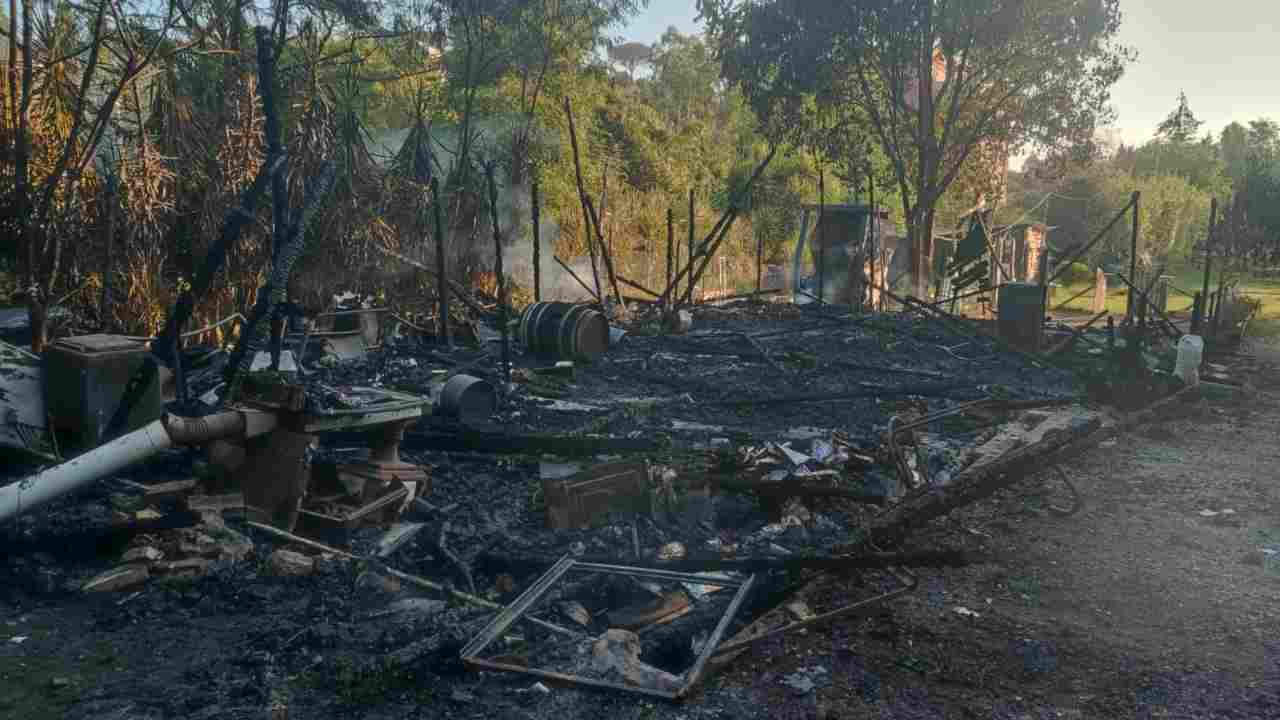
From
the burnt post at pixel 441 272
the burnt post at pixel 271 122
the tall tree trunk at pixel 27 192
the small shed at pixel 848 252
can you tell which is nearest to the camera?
the burnt post at pixel 271 122

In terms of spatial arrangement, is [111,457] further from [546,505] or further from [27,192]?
[27,192]

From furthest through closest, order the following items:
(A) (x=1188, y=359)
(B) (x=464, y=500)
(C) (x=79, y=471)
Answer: (A) (x=1188, y=359) → (B) (x=464, y=500) → (C) (x=79, y=471)

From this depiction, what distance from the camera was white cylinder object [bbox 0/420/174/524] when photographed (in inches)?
175

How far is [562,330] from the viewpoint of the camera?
1113 centimetres

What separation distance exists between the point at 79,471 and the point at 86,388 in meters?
1.22

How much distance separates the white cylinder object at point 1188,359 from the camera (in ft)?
35.5

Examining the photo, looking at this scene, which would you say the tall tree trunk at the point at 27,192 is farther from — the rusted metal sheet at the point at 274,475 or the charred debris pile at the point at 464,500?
the rusted metal sheet at the point at 274,475

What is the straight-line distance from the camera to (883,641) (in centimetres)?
420

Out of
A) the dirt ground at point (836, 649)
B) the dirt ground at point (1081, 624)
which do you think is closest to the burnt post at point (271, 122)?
the dirt ground at point (836, 649)

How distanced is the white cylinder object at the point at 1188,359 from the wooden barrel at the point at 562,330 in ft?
22.9

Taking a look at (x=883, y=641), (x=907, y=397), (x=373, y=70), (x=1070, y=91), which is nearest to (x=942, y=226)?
(x=1070, y=91)

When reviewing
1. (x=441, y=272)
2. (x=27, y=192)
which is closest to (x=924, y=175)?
(x=441, y=272)

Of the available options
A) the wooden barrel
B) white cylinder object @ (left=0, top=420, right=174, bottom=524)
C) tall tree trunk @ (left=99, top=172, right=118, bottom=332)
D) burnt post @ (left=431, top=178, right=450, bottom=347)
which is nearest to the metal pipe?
white cylinder object @ (left=0, top=420, right=174, bottom=524)

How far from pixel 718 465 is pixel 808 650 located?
2.42m
